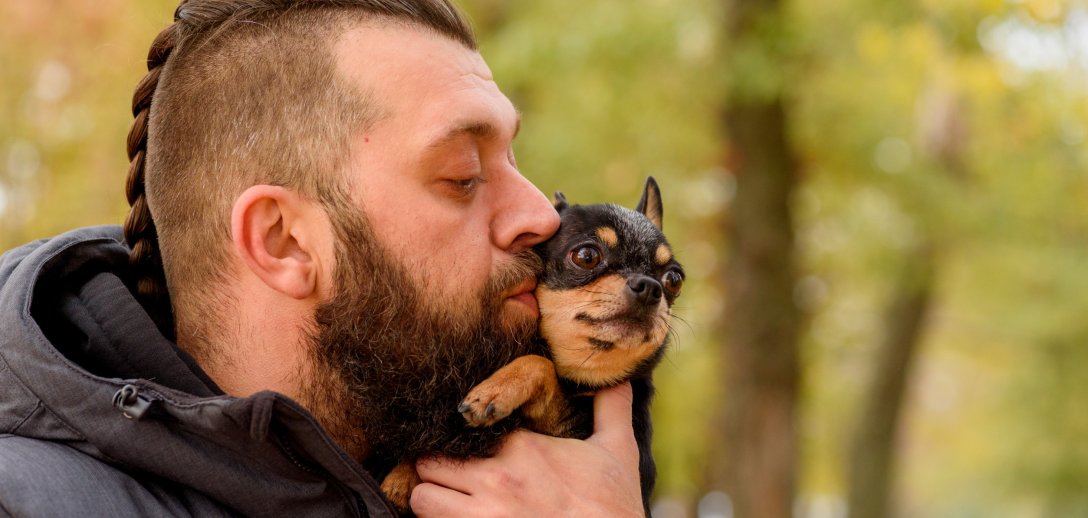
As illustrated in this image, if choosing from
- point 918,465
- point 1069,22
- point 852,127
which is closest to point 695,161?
point 852,127

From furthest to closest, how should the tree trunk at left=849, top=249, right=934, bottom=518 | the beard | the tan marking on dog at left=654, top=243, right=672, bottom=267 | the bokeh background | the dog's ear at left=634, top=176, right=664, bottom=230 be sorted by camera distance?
the tree trunk at left=849, top=249, right=934, bottom=518 < the bokeh background < the dog's ear at left=634, top=176, right=664, bottom=230 < the tan marking on dog at left=654, top=243, right=672, bottom=267 < the beard

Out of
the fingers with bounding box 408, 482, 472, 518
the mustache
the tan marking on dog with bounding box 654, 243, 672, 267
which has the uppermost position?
the mustache

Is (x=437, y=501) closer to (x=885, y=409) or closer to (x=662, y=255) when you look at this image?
(x=662, y=255)

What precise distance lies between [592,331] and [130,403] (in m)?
1.19

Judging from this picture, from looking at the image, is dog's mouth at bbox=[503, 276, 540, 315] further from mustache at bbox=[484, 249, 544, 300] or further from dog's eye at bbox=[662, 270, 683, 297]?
dog's eye at bbox=[662, 270, 683, 297]

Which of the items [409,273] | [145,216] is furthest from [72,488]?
[145,216]

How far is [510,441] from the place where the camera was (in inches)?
112

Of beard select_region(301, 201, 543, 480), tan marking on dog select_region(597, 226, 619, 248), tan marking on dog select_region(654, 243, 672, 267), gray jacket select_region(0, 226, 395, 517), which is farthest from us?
tan marking on dog select_region(654, 243, 672, 267)

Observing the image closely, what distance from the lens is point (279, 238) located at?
2791 mm

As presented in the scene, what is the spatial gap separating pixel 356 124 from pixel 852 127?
32.3 feet

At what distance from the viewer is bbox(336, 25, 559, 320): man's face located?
9.02 ft

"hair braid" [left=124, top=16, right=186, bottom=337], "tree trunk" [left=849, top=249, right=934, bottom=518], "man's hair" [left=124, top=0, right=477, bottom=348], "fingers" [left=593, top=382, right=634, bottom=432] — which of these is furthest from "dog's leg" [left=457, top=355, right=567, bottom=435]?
"tree trunk" [left=849, top=249, right=934, bottom=518]

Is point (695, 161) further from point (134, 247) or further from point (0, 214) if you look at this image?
point (134, 247)

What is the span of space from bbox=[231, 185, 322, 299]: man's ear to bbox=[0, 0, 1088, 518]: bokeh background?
21.6 feet
